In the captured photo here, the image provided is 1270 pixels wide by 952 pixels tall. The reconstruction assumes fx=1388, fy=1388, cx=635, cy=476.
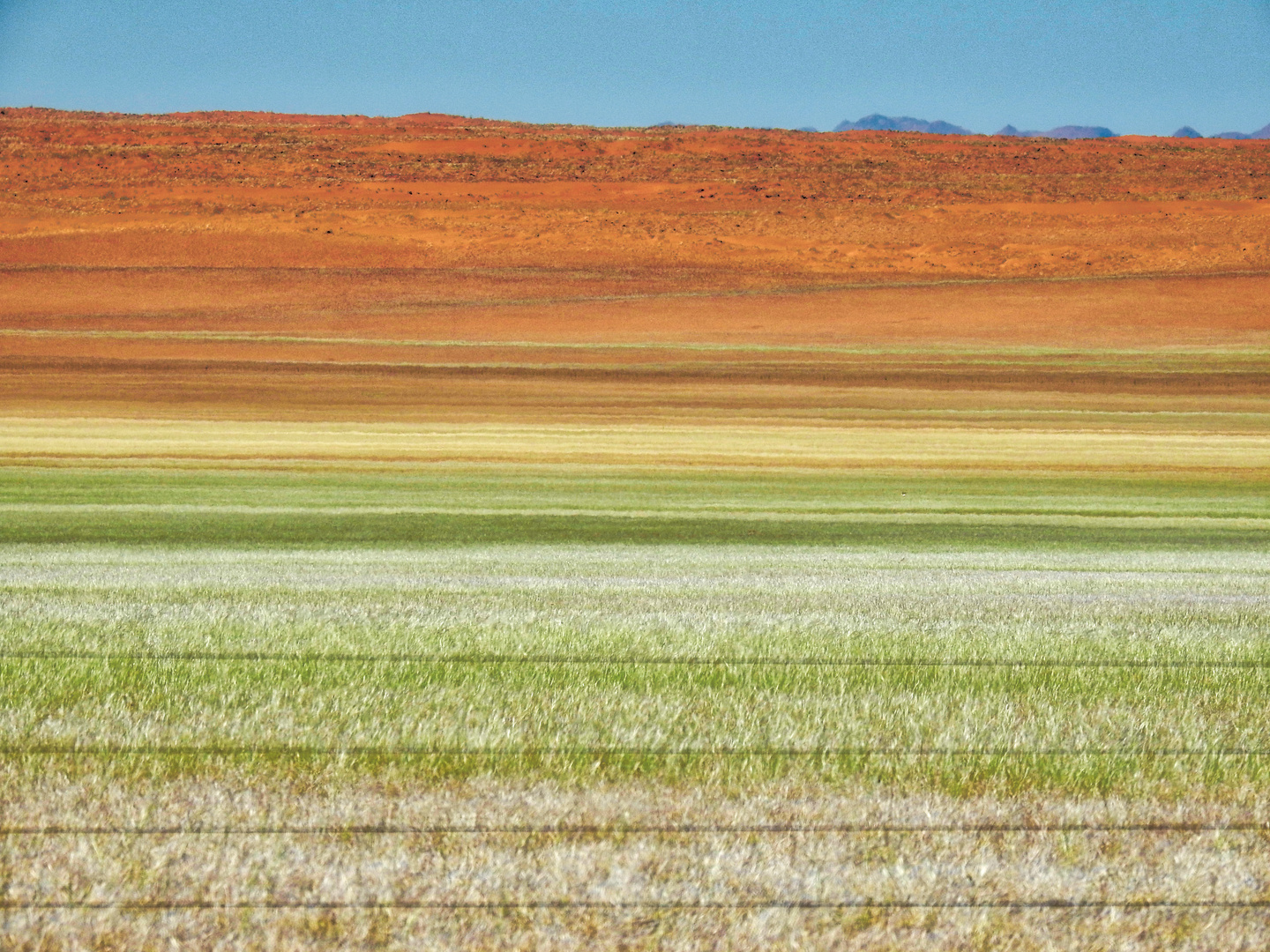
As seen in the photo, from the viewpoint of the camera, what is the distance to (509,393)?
34.2m

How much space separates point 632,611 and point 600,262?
51.6m

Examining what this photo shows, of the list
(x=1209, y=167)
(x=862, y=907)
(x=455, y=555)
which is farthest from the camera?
(x=1209, y=167)

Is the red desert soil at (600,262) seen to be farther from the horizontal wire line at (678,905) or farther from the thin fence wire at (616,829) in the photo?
the horizontal wire line at (678,905)

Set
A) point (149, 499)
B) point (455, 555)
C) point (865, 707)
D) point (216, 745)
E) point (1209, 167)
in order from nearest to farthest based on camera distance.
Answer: point (216, 745) → point (865, 707) → point (455, 555) → point (149, 499) → point (1209, 167)

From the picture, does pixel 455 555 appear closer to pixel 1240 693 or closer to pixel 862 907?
pixel 1240 693

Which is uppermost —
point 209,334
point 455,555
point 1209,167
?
point 1209,167

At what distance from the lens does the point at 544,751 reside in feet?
14.0

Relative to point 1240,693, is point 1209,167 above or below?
above

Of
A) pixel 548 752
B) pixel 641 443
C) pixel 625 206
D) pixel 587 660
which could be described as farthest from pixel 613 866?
pixel 625 206

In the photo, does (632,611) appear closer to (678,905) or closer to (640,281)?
(678,905)

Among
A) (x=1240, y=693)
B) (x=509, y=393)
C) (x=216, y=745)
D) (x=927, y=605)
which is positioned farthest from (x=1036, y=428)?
(x=216, y=745)

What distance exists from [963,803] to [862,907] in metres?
0.80

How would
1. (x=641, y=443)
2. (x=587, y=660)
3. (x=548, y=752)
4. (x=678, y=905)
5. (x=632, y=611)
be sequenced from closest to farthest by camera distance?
(x=678, y=905) → (x=548, y=752) → (x=587, y=660) → (x=632, y=611) → (x=641, y=443)

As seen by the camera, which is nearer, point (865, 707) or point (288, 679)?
point (865, 707)
